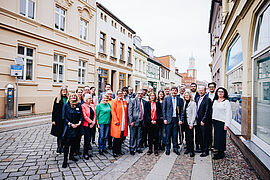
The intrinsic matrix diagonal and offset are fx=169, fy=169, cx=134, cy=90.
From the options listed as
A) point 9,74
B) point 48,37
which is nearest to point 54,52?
point 48,37

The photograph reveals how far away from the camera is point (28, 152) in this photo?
4.72 metres

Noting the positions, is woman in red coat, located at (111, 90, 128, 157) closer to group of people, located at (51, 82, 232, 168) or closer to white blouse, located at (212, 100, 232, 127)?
group of people, located at (51, 82, 232, 168)

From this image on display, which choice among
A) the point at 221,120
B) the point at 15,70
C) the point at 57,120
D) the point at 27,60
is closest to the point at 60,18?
the point at 27,60

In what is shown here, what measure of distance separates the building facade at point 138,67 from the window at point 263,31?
20858 mm

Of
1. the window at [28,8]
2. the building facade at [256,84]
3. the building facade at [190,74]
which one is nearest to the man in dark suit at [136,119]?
the building facade at [256,84]

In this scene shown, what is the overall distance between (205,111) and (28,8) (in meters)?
11.4

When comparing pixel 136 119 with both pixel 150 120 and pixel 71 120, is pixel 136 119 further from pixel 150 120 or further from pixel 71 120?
pixel 71 120

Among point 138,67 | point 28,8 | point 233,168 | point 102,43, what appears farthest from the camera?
point 138,67

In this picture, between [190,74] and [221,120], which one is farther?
[190,74]

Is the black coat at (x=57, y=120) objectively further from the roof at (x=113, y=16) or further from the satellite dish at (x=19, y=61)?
the roof at (x=113, y=16)

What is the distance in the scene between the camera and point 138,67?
27.1m

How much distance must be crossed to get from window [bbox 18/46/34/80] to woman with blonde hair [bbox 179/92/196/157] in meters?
9.48

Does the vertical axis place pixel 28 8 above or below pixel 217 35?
above

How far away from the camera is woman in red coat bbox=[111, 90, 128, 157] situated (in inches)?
189
